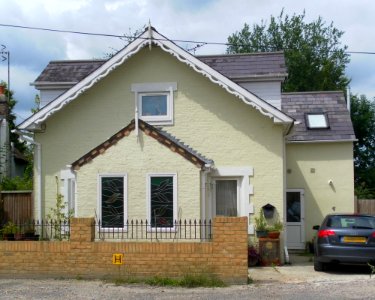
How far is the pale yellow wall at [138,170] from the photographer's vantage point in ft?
47.8

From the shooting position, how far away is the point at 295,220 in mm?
20031

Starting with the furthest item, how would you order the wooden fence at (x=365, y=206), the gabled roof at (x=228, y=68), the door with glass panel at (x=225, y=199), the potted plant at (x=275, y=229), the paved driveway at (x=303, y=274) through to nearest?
the wooden fence at (x=365, y=206) → the gabled roof at (x=228, y=68) → the door with glass panel at (x=225, y=199) → the potted plant at (x=275, y=229) → the paved driveway at (x=303, y=274)

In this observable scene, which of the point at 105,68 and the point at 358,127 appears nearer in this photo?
the point at 105,68

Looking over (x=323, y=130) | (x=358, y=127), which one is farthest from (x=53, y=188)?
(x=358, y=127)

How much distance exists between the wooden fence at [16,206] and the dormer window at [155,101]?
4286 millimetres

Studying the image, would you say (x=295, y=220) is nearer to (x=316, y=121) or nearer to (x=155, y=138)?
(x=316, y=121)

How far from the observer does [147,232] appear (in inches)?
574

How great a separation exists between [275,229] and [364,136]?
72.2 feet

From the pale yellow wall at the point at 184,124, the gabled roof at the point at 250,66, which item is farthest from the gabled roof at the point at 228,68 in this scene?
the pale yellow wall at the point at 184,124

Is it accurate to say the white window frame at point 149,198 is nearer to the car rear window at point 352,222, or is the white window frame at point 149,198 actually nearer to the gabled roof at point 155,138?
the gabled roof at point 155,138

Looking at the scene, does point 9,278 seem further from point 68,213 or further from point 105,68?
point 105,68

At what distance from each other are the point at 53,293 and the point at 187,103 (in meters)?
7.14

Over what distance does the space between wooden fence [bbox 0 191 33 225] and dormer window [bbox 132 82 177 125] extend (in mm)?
4286

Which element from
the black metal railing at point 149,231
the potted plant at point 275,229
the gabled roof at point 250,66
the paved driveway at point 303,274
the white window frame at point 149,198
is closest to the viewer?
the paved driveway at point 303,274
